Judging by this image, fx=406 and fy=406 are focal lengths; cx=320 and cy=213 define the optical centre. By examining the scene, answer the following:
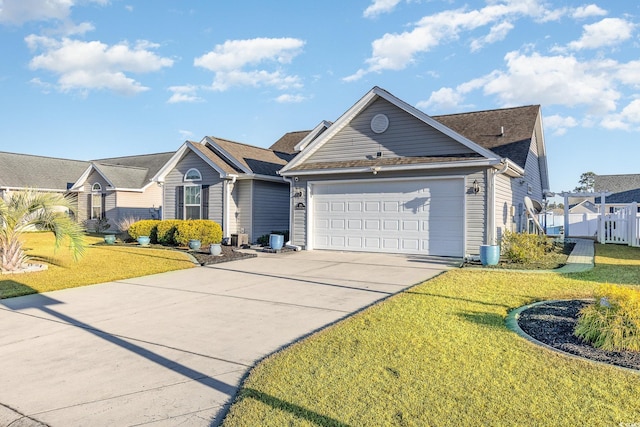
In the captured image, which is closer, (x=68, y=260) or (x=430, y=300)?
(x=430, y=300)

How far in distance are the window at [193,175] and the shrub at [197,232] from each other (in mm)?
2635

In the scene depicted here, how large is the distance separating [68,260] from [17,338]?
26.8 ft

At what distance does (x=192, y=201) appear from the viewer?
61.5 ft

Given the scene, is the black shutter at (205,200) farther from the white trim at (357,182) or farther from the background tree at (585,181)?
the background tree at (585,181)

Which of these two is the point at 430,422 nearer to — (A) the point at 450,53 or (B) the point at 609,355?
A: (B) the point at 609,355

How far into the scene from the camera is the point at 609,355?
431cm

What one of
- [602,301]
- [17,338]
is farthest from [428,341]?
[17,338]

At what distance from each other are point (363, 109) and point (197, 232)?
806 cm

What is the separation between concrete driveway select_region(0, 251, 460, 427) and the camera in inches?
138

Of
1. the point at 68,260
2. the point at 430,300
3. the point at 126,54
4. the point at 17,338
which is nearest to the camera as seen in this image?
the point at 17,338

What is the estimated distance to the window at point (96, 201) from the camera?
25.7 m

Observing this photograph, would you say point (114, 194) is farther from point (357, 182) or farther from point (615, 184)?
point (615, 184)

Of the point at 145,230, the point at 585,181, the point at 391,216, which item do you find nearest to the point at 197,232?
the point at 145,230

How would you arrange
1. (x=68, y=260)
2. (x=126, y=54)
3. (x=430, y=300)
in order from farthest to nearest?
(x=126, y=54) < (x=68, y=260) < (x=430, y=300)
